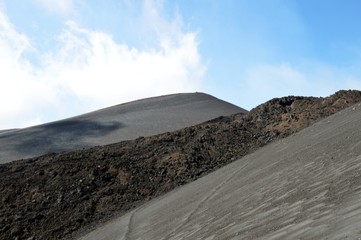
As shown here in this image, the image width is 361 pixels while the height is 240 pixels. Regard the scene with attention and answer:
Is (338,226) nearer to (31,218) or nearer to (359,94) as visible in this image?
(31,218)

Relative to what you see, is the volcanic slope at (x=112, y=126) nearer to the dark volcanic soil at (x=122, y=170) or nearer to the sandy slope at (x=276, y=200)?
the dark volcanic soil at (x=122, y=170)

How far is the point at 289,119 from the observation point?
17.1 metres

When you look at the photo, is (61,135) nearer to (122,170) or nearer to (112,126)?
(112,126)

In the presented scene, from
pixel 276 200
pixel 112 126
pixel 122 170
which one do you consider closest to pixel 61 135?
pixel 112 126

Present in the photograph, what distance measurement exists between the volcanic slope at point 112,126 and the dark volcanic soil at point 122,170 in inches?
259

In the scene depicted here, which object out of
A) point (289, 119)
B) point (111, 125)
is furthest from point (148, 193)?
point (111, 125)

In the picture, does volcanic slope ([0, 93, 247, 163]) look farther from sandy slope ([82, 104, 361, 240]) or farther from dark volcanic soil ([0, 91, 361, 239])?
sandy slope ([82, 104, 361, 240])

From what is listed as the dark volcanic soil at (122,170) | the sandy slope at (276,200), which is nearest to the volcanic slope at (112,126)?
the dark volcanic soil at (122,170)

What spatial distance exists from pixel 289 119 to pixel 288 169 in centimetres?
857

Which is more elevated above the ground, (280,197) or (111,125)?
(111,125)

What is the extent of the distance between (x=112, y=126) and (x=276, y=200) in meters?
22.6

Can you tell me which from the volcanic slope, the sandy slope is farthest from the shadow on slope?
the sandy slope

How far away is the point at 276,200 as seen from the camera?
661 centimetres

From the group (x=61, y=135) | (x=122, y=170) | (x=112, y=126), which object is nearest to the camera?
(x=122, y=170)
